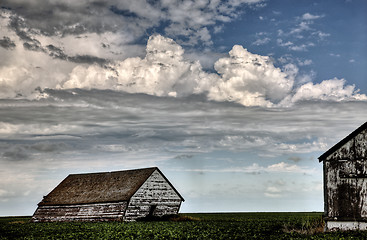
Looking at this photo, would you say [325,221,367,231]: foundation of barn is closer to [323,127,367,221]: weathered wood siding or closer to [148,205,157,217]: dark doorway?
[323,127,367,221]: weathered wood siding

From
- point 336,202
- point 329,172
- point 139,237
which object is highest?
point 329,172

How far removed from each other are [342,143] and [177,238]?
1195 cm

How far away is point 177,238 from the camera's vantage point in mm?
22562

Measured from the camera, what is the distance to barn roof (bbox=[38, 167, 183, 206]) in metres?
40.3

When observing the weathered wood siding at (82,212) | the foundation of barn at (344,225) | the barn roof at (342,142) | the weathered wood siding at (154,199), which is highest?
the barn roof at (342,142)

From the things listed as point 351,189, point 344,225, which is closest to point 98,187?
point 344,225

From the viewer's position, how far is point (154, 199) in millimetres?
41000

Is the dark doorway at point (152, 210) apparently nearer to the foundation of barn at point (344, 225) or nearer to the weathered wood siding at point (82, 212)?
the weathered wood siding at point (82, 212)

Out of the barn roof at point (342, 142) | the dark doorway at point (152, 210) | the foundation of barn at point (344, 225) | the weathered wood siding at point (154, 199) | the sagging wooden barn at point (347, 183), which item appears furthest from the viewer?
the dark doorway at point (152, 210)

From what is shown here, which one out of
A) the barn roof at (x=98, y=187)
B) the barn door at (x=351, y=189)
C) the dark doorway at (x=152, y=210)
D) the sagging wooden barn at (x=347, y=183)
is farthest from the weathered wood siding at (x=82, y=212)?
the barn door at (x=351, y=189)

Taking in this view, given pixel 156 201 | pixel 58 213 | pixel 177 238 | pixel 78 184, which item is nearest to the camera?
pixel 177 238

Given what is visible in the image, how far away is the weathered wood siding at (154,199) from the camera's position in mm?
38844

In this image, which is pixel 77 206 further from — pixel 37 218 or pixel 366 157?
pixel 366 157

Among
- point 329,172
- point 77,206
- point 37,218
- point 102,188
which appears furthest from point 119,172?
point 329,172
